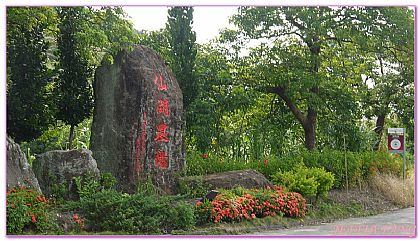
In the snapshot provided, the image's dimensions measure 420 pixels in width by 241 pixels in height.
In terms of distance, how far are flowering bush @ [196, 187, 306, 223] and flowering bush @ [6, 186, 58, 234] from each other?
2183 millimetres

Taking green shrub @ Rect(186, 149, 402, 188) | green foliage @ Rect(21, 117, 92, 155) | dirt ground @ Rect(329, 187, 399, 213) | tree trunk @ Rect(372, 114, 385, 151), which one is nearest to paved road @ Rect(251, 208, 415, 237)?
dirt ground @ Rect(329, 187, 399, 213)

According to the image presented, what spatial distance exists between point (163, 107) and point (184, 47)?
2845mm

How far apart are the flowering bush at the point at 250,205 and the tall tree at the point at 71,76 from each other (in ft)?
12.7

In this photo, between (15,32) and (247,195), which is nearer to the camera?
(247,195)

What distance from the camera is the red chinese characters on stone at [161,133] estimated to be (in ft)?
31.3

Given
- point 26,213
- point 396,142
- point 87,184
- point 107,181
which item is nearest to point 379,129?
point 396,142

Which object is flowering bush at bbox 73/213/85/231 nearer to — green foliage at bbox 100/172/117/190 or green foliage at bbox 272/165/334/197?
green foliage at bbox 100/172/117/190

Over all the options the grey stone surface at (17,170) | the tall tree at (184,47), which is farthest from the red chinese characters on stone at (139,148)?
the tall tree at (184,47)

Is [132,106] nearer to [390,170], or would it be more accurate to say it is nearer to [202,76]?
[202,76]

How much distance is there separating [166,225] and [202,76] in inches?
224

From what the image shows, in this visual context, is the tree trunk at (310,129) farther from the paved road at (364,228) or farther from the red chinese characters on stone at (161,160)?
the red chinese characters on stone at (161,160)

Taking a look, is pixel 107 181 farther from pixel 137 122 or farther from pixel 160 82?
pixel 160 82

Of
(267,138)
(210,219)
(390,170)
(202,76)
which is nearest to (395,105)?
(390,170)

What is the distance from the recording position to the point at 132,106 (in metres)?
9.45
